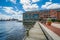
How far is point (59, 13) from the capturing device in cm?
1714

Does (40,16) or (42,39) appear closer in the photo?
(42,39)

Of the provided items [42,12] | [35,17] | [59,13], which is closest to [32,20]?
[35,17]

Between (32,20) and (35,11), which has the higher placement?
(35,11)

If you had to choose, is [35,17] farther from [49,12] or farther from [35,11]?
[49,12]

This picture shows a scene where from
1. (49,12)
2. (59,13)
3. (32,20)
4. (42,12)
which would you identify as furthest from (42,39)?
(32,20)

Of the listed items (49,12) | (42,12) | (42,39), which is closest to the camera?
(42,39)

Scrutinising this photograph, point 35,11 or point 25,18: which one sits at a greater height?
point 35,11

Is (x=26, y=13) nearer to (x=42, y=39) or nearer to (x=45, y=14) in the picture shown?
(x=45, y=14)

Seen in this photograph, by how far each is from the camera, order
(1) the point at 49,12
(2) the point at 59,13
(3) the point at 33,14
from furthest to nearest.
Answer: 1. (3) the point at 33,14
2. (1) the point at 49,12
3. (2) the point at 59,13

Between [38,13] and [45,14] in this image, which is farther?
[38,13]

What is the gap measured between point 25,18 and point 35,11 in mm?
2961

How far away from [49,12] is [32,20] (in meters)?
5.63

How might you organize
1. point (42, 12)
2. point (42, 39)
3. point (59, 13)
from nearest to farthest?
point (42, 39) → point (59, 13) → point (42, 12)

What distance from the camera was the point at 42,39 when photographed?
12.3ft
